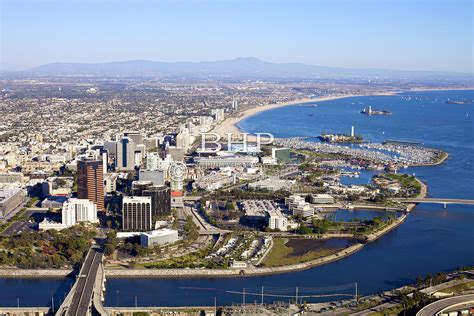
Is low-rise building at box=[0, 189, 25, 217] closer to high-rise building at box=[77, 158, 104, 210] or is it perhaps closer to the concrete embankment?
high-rise building at box=[77, 158, 104, 210]

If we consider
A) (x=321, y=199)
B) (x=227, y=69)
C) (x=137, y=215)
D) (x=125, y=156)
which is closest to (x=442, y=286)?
(x=321, y=199)

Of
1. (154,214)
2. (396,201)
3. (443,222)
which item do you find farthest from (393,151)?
(154,214)

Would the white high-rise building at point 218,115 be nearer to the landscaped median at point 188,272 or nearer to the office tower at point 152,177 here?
the office tower at point 152,177

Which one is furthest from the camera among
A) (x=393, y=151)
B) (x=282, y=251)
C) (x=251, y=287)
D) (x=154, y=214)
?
(x=393, y=151)

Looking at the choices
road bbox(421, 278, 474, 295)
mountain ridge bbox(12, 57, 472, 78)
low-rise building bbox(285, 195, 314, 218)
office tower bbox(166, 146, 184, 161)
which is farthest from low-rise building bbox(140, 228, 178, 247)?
mountain ridge bbox(12, 57, 472, 78)

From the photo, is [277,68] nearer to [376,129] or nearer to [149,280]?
[376,129]

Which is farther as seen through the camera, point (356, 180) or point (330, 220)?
point (356, 180)
